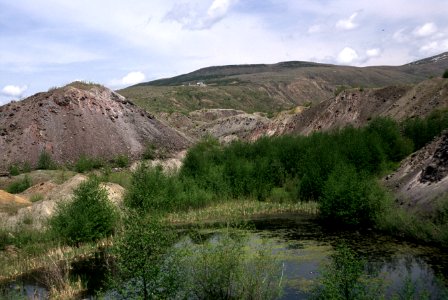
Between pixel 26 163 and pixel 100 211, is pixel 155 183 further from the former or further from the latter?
pixel 26 163

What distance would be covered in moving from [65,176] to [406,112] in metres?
44.8

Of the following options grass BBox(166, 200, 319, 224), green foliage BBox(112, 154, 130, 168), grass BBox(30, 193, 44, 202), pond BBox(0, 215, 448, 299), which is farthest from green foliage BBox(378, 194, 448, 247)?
green foliage BBox(112, 154, 130, 168)

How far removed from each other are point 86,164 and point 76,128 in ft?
33.8

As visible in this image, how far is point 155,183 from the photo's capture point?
43.0m

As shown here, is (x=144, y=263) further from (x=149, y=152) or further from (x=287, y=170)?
(x=149, y=152)

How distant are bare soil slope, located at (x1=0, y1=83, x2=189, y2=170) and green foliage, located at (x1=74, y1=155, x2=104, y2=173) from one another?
2.55 m

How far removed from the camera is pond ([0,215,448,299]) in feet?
69.7

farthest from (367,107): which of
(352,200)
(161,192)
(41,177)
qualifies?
(41,177)

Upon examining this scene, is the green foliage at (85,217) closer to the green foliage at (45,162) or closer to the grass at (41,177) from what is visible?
the grass at (41,177)

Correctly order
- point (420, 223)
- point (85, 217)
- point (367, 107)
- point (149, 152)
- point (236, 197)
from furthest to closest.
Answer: point (367, 107), point (149, 152), point (236, 197), point (85, 217), point (420, 223)

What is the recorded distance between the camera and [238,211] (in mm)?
44531

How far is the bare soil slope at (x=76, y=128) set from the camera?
69.1 m

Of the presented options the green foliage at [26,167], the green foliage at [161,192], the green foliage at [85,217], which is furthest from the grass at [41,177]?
the green foliage at [85,217]

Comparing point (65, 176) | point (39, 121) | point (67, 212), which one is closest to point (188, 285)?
point (67, 212)
